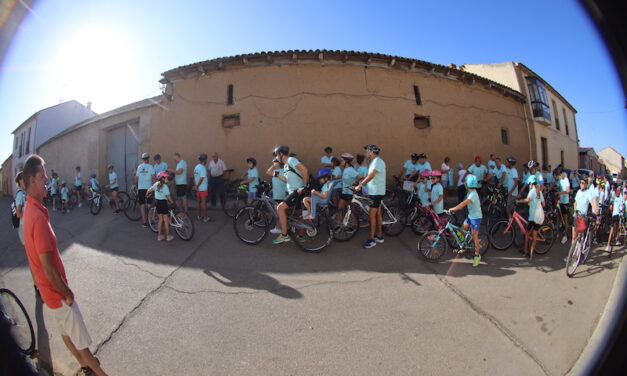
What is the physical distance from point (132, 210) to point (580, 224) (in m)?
11.5

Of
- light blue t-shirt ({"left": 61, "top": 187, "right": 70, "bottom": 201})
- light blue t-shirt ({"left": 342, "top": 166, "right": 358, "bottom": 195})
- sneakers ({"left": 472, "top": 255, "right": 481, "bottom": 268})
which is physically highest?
light blue t-shirt ({"left": 342, "top": 166, "right": 358, "bottom": 195})

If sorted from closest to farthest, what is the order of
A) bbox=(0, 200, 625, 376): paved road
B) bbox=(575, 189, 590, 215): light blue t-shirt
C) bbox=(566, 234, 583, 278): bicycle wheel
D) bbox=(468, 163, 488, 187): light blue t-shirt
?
1. bbox=(0, 200, 625, 376): paved road
2. bbox=(566, 234, 583, 278): bicycle wheel
3. bbox=(575, 189, 590, 215): light blue t-shirt
4. bbox=(468, 163, 488, 187): light blue t-shirt

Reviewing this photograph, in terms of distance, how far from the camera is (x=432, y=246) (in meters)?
4.30

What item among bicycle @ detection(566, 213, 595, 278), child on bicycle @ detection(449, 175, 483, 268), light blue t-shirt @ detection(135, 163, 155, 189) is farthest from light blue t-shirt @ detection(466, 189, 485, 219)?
light blue t-shirt @ detection(135, 163, 155, 189)

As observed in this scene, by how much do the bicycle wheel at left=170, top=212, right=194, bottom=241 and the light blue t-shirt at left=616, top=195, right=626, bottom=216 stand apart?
991 centimetres

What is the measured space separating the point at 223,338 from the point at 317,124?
25.6 feet

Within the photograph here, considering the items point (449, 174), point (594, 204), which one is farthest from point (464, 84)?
point (594, 204)

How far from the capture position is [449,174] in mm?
8781

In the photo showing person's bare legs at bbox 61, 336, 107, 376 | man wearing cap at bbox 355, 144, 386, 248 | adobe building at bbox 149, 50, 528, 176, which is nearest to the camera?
person's bare legs at bbox 61, 336, 107, 376

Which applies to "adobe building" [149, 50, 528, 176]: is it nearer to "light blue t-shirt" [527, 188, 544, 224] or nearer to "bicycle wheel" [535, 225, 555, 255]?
"light blue t-shirt" [527, 188, 544, 224]

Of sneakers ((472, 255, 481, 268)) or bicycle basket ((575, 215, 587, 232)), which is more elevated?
bicycle basket ((575, 215, 587, 232))

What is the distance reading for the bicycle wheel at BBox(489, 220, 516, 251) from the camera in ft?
16.3

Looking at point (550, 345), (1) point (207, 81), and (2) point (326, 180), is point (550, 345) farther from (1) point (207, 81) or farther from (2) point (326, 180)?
(1) point (207, 81)

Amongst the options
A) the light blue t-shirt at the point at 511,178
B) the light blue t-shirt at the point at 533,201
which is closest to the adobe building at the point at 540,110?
the light blue t-shirt at the point at 511,178
